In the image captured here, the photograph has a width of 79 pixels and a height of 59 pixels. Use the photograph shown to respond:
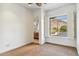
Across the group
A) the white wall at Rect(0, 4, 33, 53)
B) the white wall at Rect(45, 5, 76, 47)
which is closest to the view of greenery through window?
the white wall at Rect(45, 5, 76, 47)

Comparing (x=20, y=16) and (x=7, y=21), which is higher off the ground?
(x=20, y=16)

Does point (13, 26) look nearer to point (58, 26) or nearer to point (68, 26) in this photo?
point (58, 26)

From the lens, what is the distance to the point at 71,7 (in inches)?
128

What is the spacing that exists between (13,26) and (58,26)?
2.16 metres

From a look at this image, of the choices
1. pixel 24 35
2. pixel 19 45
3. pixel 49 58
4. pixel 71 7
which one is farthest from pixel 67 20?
pixel 49 58

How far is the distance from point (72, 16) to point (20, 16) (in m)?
2.17

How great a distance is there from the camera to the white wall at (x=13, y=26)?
8.70ft

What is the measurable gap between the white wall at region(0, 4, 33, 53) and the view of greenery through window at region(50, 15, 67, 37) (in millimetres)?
1284

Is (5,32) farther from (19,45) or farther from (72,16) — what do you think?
(72,16)

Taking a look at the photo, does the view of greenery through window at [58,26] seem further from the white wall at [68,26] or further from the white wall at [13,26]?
the white wall at [13,26]

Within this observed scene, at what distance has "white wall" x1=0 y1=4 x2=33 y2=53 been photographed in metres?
2.65

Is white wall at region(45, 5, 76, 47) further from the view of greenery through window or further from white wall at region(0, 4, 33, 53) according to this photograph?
white wall at region(0, 4, 33, 53)

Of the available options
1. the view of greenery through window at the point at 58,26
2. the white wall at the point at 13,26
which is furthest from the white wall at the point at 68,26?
the white wall at the point at 13,26

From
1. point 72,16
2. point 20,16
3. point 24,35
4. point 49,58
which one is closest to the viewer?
point 49,58
